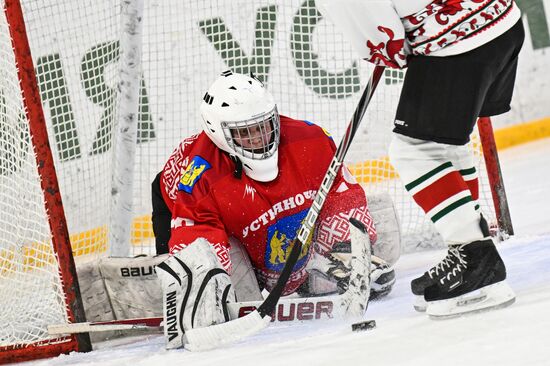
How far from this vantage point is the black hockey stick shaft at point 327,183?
2438mm

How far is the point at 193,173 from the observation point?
9.46 ft

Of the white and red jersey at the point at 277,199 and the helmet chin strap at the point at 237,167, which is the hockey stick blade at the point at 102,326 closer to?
the white and red jersey at the point at 277,199

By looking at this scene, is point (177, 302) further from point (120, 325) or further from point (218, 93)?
point (218, 93)

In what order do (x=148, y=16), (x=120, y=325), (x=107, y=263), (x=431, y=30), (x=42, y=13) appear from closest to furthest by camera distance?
1. (x=431, y=30)
2. (x=120, y=325)
3. (x=107, y=263)
4. (x=42, y=13)
5. (x=148, y=16)

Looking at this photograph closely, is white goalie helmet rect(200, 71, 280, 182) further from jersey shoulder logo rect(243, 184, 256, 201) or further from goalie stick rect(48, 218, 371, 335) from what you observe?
goalie stick rect(48, 218, 371, 335)

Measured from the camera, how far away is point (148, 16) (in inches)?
147

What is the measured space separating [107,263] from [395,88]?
1357 millimetres

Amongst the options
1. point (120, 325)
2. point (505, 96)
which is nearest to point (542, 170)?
point (505, 96)

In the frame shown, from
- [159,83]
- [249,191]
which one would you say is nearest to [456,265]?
[249,191]

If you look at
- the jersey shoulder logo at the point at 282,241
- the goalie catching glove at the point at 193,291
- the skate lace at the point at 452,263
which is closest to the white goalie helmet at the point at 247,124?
the jersey shoulder logo at the point at 282,241

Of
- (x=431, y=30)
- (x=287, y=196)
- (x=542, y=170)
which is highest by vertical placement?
(x=431, y=30)

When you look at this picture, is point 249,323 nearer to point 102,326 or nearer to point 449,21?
point 102,326

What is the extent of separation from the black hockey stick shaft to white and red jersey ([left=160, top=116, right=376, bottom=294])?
323mm

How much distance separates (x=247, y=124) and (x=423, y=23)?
72cm
